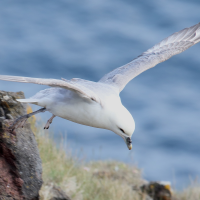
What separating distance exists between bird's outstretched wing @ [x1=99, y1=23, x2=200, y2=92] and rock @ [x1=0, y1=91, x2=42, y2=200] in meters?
1.41

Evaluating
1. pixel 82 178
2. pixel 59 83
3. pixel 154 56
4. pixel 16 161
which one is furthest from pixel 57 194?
pixel 154 56

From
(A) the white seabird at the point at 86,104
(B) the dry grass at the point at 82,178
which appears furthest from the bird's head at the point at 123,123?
(B) the dry grass at the point at 82,178

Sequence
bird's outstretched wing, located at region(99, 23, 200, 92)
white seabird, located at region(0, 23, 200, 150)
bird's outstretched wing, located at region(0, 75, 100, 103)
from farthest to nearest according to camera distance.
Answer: bird's outstretched wing, located at region(99, 23, 200, 92) < white seabird, located at region(0, 23, 200, 150) < bird's outstretched wing, located at region(0, 75, 100, 103)

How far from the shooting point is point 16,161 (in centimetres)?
464

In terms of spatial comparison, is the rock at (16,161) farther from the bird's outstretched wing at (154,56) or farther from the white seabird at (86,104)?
the bird's outstretched wing at (154,56)

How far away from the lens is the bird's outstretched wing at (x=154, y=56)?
5.69m

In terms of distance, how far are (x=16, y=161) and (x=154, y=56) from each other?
2.81 meters

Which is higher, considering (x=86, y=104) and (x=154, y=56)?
(x=154, y=56)

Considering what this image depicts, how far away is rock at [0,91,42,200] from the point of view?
181 inches

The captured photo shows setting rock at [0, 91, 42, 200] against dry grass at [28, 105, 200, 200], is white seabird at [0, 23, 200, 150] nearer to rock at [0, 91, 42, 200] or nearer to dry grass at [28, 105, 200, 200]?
rock at [0, 91, 42, 200]

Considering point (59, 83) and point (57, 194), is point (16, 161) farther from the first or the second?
point (57, 194)

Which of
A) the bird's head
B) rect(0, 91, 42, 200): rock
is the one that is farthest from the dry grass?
the bird's head

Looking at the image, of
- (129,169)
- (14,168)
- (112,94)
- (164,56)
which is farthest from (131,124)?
(129,169)

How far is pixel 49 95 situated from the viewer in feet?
15.8
